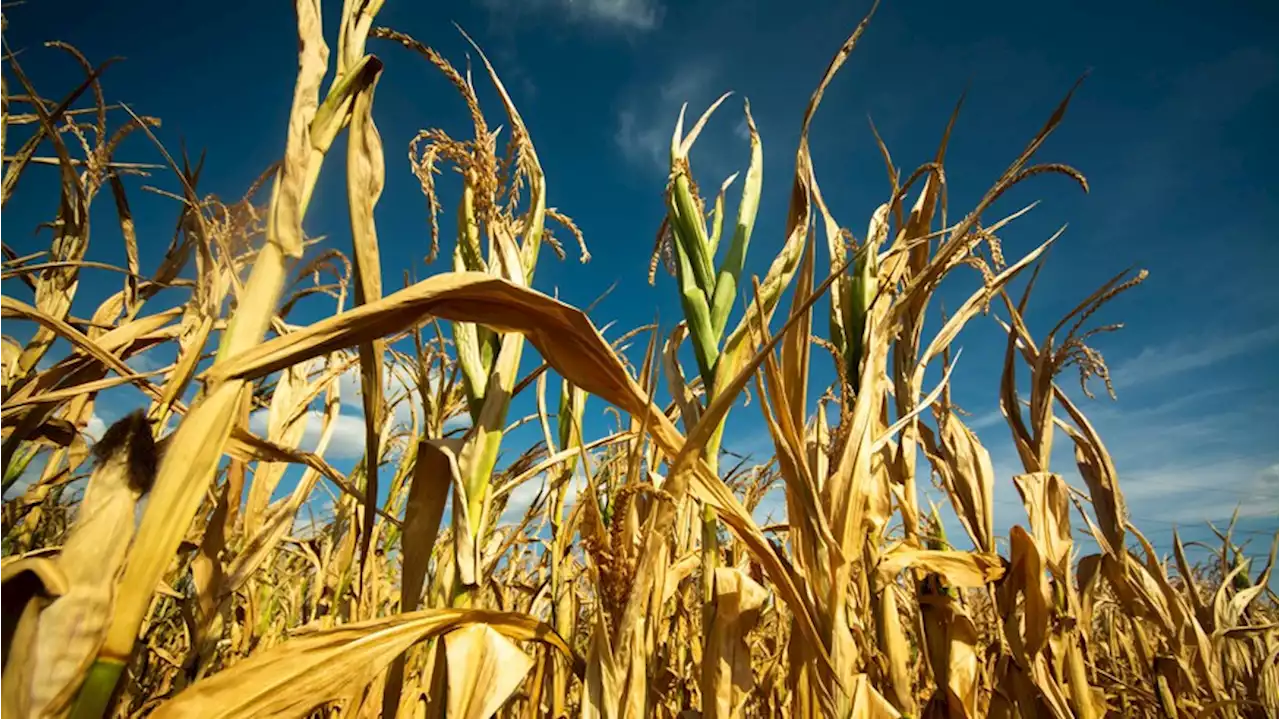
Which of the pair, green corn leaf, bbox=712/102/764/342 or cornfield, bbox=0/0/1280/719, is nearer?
cornfield, bbox=0/0/1280/719

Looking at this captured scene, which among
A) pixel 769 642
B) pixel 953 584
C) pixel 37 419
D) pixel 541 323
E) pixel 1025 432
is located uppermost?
pixel 1025 432

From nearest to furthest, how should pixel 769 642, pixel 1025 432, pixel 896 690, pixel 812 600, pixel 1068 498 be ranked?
pixel 812 600 → pixel 896 690 → pixel 1068 498 → pixel 1025 432 → pixel 769 642

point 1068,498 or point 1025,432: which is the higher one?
point 1025,432

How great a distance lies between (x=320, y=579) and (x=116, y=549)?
1785 mm

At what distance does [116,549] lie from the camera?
55cm

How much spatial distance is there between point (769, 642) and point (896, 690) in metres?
2.89

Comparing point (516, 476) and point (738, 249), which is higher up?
point (738, 249)

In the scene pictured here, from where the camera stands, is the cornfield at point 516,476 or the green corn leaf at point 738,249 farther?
the green corn leaf at point 738,249

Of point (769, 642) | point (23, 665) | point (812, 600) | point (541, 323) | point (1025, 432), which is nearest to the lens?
point (23, 665)

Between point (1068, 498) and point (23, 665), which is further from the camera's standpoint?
point (1068, 498)

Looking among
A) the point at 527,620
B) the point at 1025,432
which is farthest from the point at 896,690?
the point at 1025,432

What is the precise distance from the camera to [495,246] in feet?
4.46

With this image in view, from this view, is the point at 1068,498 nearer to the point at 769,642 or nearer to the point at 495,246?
the point at 495,246

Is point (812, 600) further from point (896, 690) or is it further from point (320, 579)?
point (320, 579)
